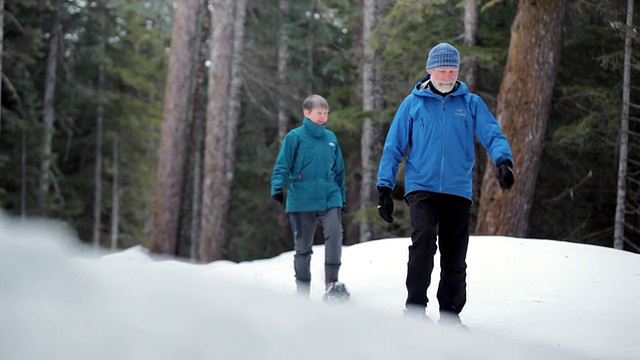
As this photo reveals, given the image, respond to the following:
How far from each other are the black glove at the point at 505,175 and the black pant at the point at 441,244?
0.35m

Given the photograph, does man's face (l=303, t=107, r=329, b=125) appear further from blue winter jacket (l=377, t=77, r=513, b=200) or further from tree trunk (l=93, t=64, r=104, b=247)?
tree trunk (l=93, t=64, r=104, b=247)

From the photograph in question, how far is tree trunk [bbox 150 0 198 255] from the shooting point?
1404 centimetres

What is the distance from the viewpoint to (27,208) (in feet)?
64.5

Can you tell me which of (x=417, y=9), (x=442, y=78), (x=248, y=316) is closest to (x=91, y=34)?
(x=417, y=9)

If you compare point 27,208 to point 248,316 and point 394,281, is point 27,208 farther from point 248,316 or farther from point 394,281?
point 248,316

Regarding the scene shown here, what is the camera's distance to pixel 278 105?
20.1 meters

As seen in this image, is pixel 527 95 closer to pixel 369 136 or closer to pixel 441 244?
pixel 441 244

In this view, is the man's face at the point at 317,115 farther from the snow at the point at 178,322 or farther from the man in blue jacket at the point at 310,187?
the snow at the point at 178,322

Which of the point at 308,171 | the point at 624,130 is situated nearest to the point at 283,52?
the point at 624,130

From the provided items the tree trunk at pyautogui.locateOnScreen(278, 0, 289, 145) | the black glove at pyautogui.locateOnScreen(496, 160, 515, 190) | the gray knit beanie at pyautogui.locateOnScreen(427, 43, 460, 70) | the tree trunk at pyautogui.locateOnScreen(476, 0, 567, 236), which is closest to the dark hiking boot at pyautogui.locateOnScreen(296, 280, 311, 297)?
the black glove at pyautogui.locateOnScreen(496, 160, 515, 190)

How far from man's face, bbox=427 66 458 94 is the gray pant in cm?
204

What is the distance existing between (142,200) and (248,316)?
96.5 feet

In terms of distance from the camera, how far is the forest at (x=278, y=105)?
30.4ft

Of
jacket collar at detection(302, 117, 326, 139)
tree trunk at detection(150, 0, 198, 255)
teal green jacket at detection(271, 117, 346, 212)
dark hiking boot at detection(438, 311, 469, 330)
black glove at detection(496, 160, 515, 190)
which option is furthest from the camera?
tree trunk at detection(150, 0, 198, 255)
